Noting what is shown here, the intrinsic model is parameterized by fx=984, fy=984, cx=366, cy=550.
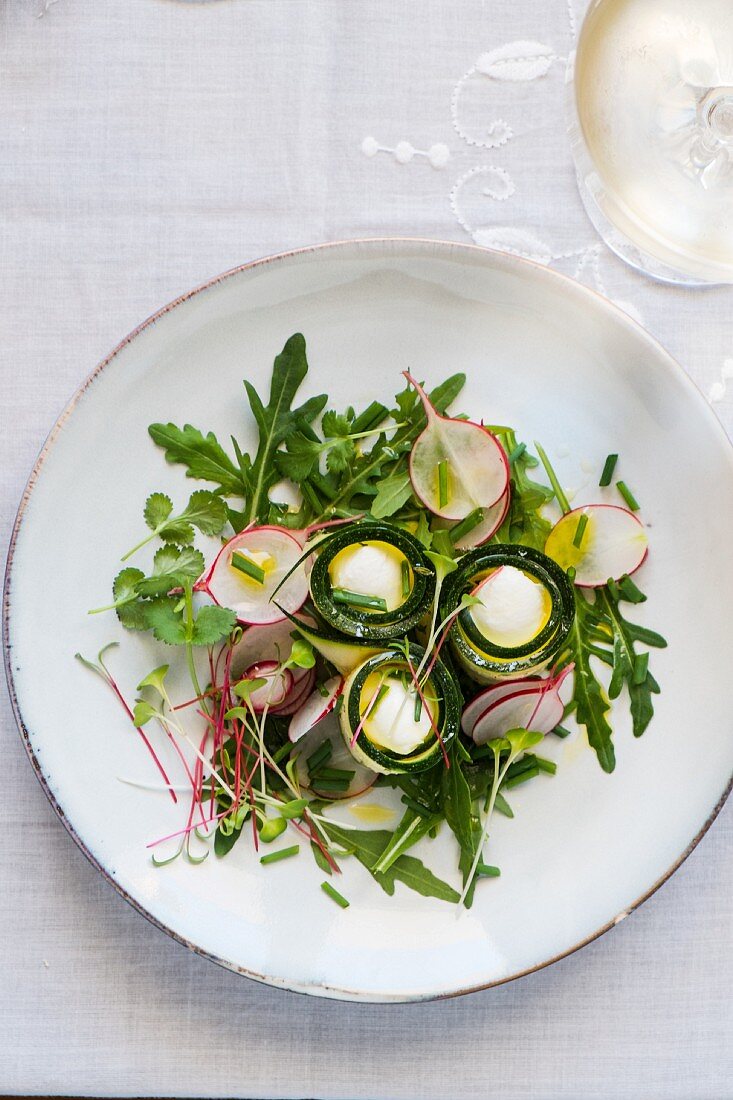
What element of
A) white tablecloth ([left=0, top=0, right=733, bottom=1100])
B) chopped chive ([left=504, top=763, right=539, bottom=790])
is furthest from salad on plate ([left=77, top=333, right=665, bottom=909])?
white tablecloth ([left=0, top=0, right=733, bottom=1100])

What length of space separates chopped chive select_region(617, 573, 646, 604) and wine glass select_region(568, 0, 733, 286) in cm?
32

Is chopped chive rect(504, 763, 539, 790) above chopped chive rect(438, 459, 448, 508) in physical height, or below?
below

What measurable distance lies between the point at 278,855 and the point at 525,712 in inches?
11.6

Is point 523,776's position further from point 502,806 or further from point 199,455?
point 199,455

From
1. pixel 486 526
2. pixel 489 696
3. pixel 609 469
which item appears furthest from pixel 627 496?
pixel 489 696

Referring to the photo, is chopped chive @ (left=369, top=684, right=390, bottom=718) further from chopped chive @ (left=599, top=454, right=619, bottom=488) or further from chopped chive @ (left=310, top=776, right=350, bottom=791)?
chopped chive @ (left=599, top=454, right=619, bottom=488)

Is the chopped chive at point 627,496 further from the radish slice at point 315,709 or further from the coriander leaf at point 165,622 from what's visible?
the coriander leaf at point 165,622

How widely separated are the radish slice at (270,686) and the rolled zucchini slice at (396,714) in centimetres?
7

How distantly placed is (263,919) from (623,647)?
1.55 feet

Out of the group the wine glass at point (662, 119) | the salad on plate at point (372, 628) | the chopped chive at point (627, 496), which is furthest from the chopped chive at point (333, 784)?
the wine glass at point (662, 119)

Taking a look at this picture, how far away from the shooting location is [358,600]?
98 cm

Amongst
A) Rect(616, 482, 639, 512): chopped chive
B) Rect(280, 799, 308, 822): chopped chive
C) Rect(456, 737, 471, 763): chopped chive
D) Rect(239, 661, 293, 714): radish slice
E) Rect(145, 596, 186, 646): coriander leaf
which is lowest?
Rect(280, 799, 308, 822): chopped chive

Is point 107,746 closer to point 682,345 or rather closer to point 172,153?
point 172,153

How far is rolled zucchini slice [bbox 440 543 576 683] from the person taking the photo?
99 cm
